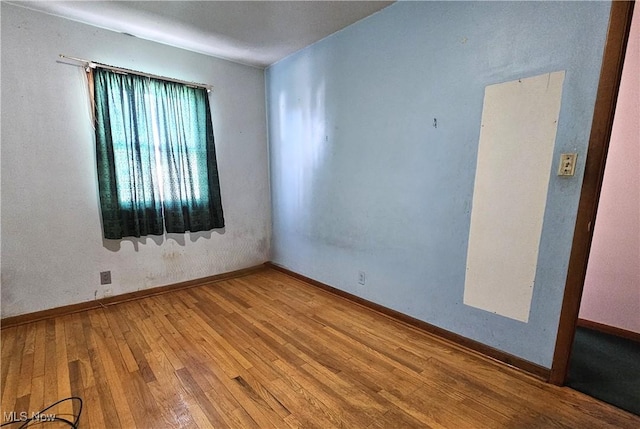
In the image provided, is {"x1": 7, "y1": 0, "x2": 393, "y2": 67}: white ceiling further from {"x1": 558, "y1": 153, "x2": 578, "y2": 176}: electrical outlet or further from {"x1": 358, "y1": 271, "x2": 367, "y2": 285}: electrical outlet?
{"x1": 358, "y1": 271, "x2": 367, "y2": 285}: electrical outlet

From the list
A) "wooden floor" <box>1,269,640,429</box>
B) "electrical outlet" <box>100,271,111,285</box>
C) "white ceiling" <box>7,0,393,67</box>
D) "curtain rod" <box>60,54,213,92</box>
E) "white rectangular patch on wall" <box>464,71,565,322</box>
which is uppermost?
"white ceiling" <box>7,0,393,67</box>

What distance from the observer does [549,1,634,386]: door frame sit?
4.21 feet

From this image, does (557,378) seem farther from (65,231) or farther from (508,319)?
(65,231)

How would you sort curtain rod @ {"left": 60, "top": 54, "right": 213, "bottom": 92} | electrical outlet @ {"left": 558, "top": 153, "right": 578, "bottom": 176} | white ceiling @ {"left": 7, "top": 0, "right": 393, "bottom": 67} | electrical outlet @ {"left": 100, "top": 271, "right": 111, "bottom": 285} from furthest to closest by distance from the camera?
electrical outlet @ {"left": 100, "top": 271, "right": 111, "bottom": 285} < curtain rod @ {"left": 60, "top": 54, "right": 213, "bottom": 92} < white ceiling @ {"left": 7, "top": 0, "right": 393, "bottom": 67} < electrical outlet @ {"left": 558, "top": 153, "right": 578, "bottom": 176}

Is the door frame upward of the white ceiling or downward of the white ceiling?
downward

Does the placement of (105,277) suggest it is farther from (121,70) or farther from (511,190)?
(511,190)

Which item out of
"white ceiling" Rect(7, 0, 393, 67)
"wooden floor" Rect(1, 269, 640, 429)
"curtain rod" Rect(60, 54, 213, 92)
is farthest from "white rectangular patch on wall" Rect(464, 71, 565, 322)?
"curtain rod" Rect(60, 54, 213, 92)

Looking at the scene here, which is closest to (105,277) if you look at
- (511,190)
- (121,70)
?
(121,70)

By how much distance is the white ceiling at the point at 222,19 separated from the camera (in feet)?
6.86

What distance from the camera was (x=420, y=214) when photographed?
209cm

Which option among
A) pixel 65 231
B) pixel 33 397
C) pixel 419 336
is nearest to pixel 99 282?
pixel 65 231

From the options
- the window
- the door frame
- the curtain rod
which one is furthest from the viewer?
the window

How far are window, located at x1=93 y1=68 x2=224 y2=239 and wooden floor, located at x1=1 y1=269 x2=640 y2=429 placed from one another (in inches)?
37.0

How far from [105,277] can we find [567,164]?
3600 mm
